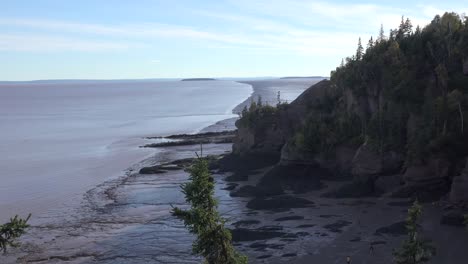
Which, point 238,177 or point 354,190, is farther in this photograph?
point 238,177

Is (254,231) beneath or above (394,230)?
beneath

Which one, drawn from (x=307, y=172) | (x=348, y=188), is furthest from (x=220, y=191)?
(x=348, y=188)

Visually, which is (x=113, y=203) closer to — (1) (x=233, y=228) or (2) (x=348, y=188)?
(1) (x=233, y=228)

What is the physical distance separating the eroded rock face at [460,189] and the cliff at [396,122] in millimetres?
78

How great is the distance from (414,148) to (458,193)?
22.9ft

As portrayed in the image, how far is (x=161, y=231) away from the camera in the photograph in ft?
148

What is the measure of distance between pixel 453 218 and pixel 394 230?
15.7 ft

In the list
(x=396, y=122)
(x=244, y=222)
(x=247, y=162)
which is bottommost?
(x=244, y=222)

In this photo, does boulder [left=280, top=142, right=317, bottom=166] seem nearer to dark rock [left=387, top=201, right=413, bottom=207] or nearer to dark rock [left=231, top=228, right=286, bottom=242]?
dark rock [left=387, top=201, right=413, bottom=207]

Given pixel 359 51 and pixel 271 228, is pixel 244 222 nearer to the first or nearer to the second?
pixel 271 228

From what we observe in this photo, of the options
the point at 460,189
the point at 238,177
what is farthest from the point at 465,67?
the point at 238,177

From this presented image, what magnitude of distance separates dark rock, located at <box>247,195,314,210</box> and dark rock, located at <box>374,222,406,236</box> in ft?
32.1

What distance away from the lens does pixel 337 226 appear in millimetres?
42500

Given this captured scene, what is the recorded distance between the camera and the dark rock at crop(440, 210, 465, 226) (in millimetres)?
39906
